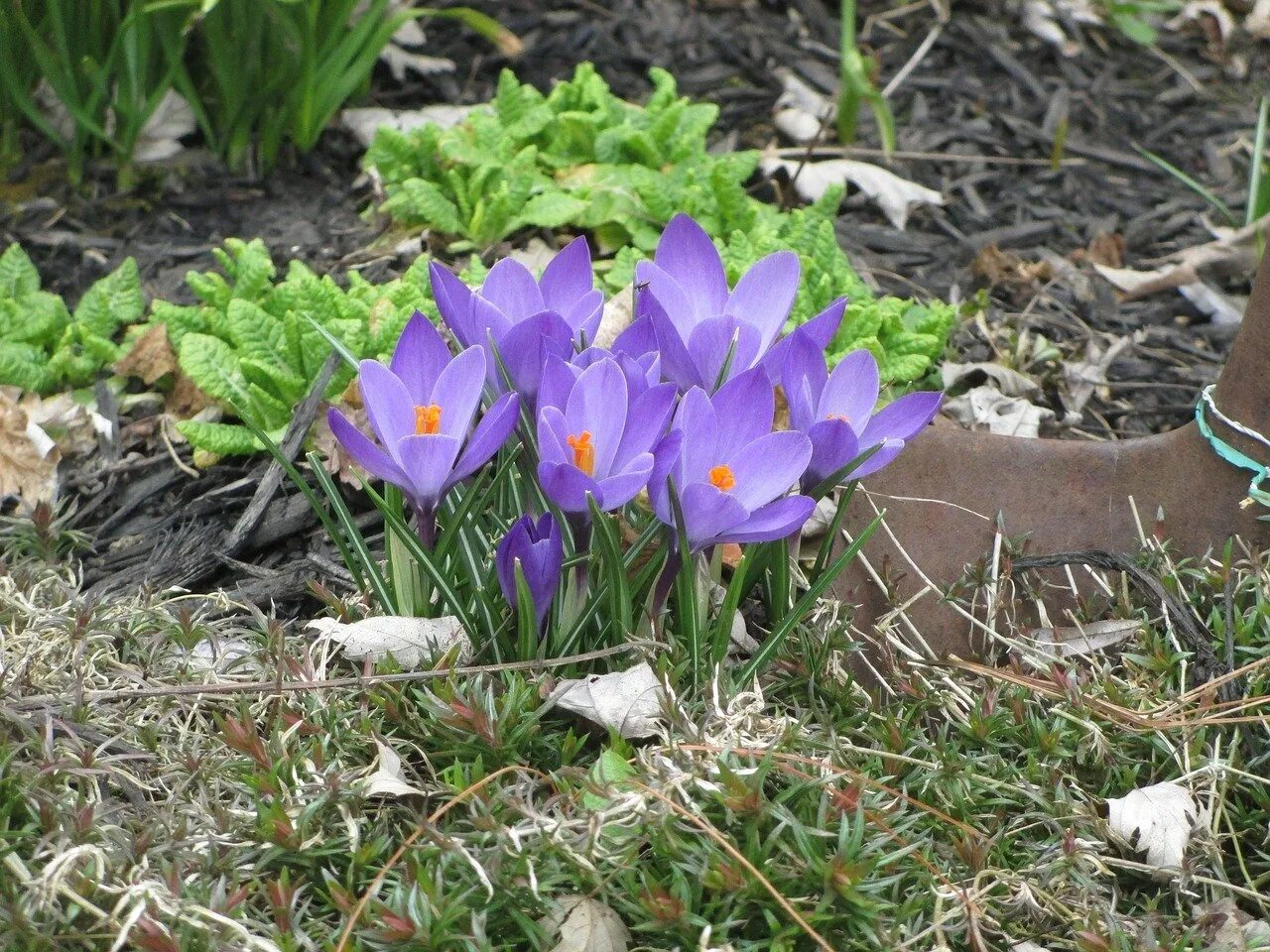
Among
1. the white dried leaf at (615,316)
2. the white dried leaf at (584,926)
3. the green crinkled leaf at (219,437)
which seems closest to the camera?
the white dried leaf at (584,926)

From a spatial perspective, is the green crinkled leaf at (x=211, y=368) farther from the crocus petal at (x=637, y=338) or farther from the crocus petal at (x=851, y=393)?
the crocus petal at (x=851, y=393)

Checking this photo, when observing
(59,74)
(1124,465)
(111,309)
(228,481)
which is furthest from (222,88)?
(1124,465)

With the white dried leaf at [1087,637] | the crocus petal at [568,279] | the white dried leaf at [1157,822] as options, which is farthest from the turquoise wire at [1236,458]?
the crocus petal at [568,279]

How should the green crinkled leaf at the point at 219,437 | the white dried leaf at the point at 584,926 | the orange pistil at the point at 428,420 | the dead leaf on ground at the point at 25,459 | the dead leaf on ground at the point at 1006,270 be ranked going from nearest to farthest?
the white dried leaf at the point at 584,926
the orange pistil at the point at 428,420
the green crinkled leaf at the point at 219,437
the dead leaf on ground at the point at 25,459
the dead leaf on ground at the point at 1006,270

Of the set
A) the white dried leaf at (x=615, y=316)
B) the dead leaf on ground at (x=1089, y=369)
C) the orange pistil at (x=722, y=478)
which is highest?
the orange pistil at (x=722, y=478)

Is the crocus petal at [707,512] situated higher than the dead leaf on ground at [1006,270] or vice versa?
the crocus petal at [707,512]

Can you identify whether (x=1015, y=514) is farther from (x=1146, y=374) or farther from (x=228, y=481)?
(x=228, y=481)
